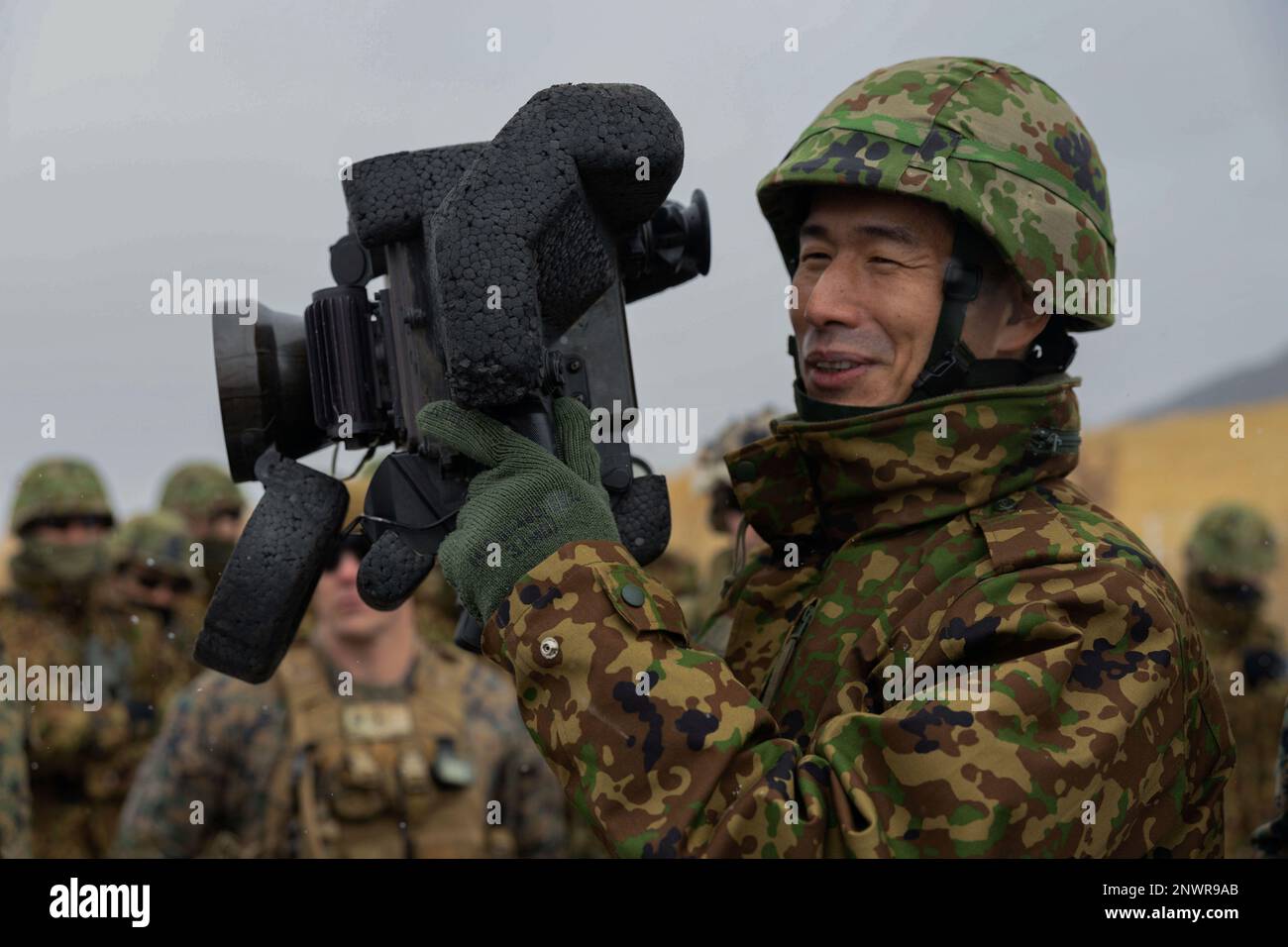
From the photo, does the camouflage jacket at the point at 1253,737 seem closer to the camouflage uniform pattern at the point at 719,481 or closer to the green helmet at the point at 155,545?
the camouflage uniform pattern at the point at 719,481

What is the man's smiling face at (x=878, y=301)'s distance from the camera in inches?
117

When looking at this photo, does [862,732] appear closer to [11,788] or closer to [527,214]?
[527,214]

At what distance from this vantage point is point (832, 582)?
304 centimetres

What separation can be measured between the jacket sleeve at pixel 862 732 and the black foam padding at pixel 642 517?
1.26 ft

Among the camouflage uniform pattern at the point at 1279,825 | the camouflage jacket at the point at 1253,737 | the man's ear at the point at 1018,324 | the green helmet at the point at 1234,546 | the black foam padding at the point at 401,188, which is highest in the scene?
the black foam padding at the point at 401,188

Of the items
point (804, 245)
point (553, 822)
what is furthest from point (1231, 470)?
A: point (804, 245)

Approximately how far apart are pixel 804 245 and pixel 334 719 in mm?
3536

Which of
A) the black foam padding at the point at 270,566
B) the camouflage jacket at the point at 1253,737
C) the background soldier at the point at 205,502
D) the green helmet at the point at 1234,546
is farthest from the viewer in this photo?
the green helmet at the point at 1234,546

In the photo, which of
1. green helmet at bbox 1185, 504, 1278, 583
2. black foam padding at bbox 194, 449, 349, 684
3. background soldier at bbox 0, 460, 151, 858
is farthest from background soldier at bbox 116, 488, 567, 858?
green helmet at bbox 1185, 504, 1278, 583

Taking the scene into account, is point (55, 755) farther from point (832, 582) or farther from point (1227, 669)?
point (1227, 669)

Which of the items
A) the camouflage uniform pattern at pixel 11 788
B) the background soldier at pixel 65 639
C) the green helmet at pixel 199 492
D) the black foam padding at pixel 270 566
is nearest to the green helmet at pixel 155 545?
the green helmet at pixel 199 492

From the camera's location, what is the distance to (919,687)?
104 inches

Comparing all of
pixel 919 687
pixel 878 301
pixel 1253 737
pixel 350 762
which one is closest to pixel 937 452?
pixel 878 301

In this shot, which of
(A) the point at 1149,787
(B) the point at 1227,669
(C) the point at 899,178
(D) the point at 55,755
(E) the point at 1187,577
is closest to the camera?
(A) the point at 1149,787
